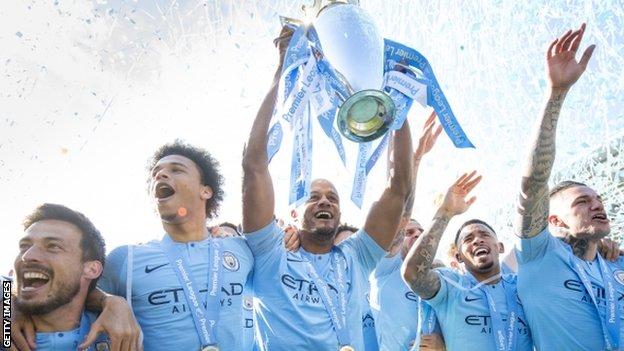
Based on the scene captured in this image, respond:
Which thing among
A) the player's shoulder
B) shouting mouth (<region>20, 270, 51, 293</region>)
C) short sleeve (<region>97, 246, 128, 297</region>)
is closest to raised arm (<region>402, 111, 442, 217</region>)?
the player's shoulder

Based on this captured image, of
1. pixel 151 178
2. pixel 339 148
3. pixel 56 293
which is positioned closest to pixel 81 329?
pixel 56 293

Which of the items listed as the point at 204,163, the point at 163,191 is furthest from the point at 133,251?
the point at 204,163

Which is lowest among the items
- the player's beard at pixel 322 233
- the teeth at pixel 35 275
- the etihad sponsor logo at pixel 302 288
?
the etihad sponsor logo at pixel 302 288

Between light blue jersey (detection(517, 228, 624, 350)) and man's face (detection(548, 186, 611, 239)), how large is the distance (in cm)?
29

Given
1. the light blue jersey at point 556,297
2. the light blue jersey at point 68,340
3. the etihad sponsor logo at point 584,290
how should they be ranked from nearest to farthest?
the light blue jersey at point 68,340, the light blue jersey at point 556,297, the etihad sponsor logo at point 584,290

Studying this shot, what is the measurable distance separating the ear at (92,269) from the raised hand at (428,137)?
2719 mm

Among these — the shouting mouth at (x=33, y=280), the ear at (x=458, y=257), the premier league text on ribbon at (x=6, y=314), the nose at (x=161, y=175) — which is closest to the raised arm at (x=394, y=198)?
the ear at (x=458, y=257)

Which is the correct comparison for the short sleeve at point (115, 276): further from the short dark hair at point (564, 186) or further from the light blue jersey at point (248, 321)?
the short dark hair at point (564, 186)

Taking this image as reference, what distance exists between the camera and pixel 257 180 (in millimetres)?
4121

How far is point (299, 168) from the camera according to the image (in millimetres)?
4234

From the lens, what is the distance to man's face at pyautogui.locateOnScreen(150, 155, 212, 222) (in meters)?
4.22

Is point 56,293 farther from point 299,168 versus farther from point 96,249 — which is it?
point 299,168

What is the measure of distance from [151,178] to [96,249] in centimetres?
86

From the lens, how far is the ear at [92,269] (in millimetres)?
3582
